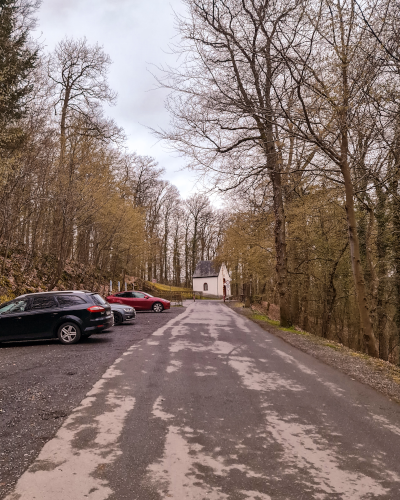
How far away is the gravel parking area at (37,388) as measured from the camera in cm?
347

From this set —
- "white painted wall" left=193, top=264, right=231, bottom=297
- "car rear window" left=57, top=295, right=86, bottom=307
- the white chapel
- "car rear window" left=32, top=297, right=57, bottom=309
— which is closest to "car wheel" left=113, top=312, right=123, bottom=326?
"car rear window" left=57, top=295, right=86, bottom=307

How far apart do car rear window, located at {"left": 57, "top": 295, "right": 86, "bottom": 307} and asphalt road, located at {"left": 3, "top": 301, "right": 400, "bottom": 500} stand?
4.59m

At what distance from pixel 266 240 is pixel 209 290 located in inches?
1769

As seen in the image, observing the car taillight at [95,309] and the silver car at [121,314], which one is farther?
the silver car at [121,314]

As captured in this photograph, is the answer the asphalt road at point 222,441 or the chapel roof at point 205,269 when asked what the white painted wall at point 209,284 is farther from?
the asphalt road at point 222,441

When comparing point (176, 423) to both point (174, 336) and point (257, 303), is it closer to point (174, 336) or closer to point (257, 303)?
point (174, 336)

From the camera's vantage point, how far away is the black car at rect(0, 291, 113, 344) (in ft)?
33.4

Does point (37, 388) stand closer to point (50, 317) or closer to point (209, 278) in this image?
point (50, 317)

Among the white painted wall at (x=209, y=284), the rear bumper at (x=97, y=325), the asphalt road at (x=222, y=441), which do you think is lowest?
the asphalt road at (x=222, y=441)

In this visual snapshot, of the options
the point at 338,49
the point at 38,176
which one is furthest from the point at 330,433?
the point at 38,176

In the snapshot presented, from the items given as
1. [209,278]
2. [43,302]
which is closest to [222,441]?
[43,302]

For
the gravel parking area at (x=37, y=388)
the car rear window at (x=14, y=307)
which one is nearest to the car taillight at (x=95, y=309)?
the gravel parking area at (x=37, y=388)

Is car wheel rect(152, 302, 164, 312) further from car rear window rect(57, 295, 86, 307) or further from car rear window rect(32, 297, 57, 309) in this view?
car rear window rect(32, 297, 57, 309)

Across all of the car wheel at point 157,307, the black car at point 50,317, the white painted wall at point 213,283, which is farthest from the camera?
the white painted wall at point 213,283
